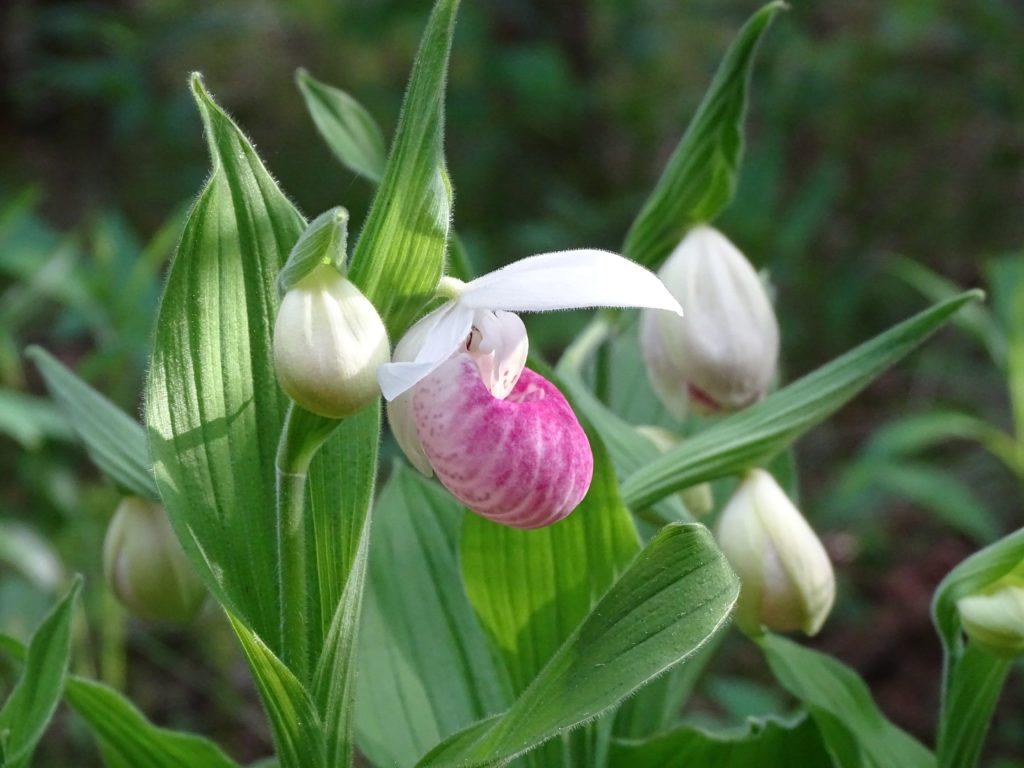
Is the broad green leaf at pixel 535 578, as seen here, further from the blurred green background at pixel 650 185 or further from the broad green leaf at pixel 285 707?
the blurred green background at pixel 650 185

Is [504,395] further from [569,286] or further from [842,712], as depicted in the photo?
[842,712]

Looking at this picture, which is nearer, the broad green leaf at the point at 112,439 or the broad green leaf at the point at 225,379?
the broad green leaf at the point at 225,379

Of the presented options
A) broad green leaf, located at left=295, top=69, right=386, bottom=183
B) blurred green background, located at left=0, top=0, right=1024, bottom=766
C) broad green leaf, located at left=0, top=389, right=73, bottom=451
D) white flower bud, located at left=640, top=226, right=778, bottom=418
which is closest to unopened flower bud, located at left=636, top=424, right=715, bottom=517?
white flower bud, located at left=640, top=226, right=778, bottom=418

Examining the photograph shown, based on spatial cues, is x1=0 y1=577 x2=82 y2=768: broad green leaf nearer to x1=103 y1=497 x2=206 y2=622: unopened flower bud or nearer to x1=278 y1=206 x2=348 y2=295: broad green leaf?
x1=103 y1=497 x2=206 y2=622: unopened flower bud

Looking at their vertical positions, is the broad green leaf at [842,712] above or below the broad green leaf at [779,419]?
below

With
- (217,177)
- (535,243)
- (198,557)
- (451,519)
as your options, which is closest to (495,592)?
(451,519)

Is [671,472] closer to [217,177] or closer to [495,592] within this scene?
[495,592]

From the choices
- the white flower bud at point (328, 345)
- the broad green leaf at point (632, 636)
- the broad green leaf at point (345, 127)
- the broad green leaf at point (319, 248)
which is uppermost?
the broad green leaf at point (345, 127)

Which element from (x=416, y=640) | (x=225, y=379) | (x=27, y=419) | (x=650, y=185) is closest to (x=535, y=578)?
(x=416, y=640)

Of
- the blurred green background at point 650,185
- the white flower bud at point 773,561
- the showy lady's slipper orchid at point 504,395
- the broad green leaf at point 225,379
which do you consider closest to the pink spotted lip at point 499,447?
the showy lady's slipper orchid at point 504,395
